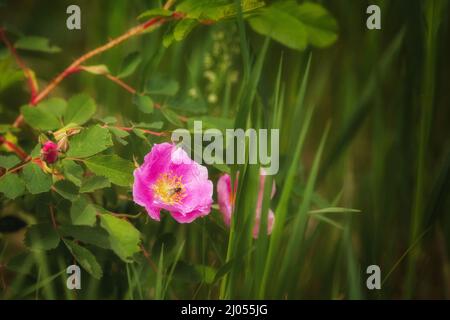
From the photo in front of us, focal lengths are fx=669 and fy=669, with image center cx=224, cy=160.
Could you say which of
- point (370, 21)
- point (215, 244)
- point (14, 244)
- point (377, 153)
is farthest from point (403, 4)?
point (14, 244)

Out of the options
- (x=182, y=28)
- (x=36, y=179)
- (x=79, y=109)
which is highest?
(x=182, y=28)

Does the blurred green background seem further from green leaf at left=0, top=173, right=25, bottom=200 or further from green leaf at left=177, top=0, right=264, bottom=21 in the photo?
green leaf at left=0, top=173, right=25, bottom=200

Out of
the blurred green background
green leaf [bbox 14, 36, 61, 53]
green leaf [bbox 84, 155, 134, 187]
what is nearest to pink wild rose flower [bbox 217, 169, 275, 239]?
the blurred green background

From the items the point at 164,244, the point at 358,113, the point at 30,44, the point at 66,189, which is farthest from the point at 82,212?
the point at 358,113

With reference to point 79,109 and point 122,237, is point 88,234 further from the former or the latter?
point 79,109

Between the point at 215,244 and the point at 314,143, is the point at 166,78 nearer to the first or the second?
the point at 215,244

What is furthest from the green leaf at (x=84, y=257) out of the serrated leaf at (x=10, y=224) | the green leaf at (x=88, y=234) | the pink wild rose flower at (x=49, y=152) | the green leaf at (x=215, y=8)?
the green leaf at (x=215, y=8)
